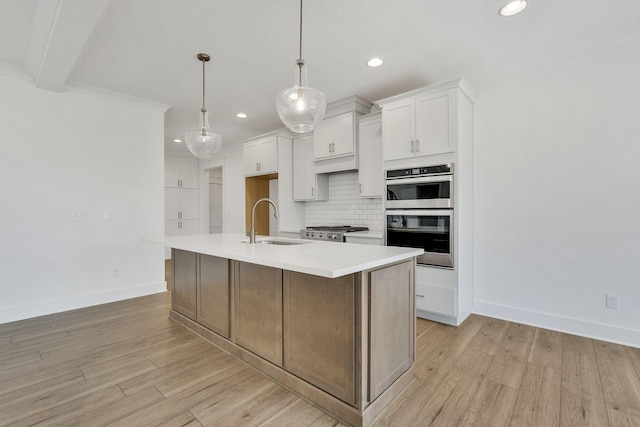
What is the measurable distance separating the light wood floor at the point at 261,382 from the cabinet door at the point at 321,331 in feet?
0.64

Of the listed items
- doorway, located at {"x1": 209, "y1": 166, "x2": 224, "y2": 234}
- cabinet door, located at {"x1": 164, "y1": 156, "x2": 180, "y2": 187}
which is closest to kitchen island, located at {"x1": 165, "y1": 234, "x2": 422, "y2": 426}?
cabinet door, located at {"x1": 164, "y1": 156, "x2": 180, "y2": 187}

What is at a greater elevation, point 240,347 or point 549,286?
point 549,286

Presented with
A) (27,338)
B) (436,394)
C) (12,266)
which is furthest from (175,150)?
(436,394)

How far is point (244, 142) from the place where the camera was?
5.46m

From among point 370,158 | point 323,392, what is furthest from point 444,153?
point 323,392

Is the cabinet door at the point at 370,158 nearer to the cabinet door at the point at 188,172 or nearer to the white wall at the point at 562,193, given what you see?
the white wall at the point at 562,193

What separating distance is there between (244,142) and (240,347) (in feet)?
13.1

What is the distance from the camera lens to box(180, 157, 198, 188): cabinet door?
24.1 feet

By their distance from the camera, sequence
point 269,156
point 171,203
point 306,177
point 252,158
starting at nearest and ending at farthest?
1. point 306,177
2. point 269,156
3. point 252,158
4. point 171,203

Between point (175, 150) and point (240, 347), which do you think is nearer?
point (240, 347)

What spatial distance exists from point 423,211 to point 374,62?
1603 mm

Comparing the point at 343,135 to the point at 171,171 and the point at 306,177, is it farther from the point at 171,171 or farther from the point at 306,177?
the point at 171,171

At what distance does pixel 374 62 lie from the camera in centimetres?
303

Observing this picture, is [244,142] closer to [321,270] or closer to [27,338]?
[27,338]
